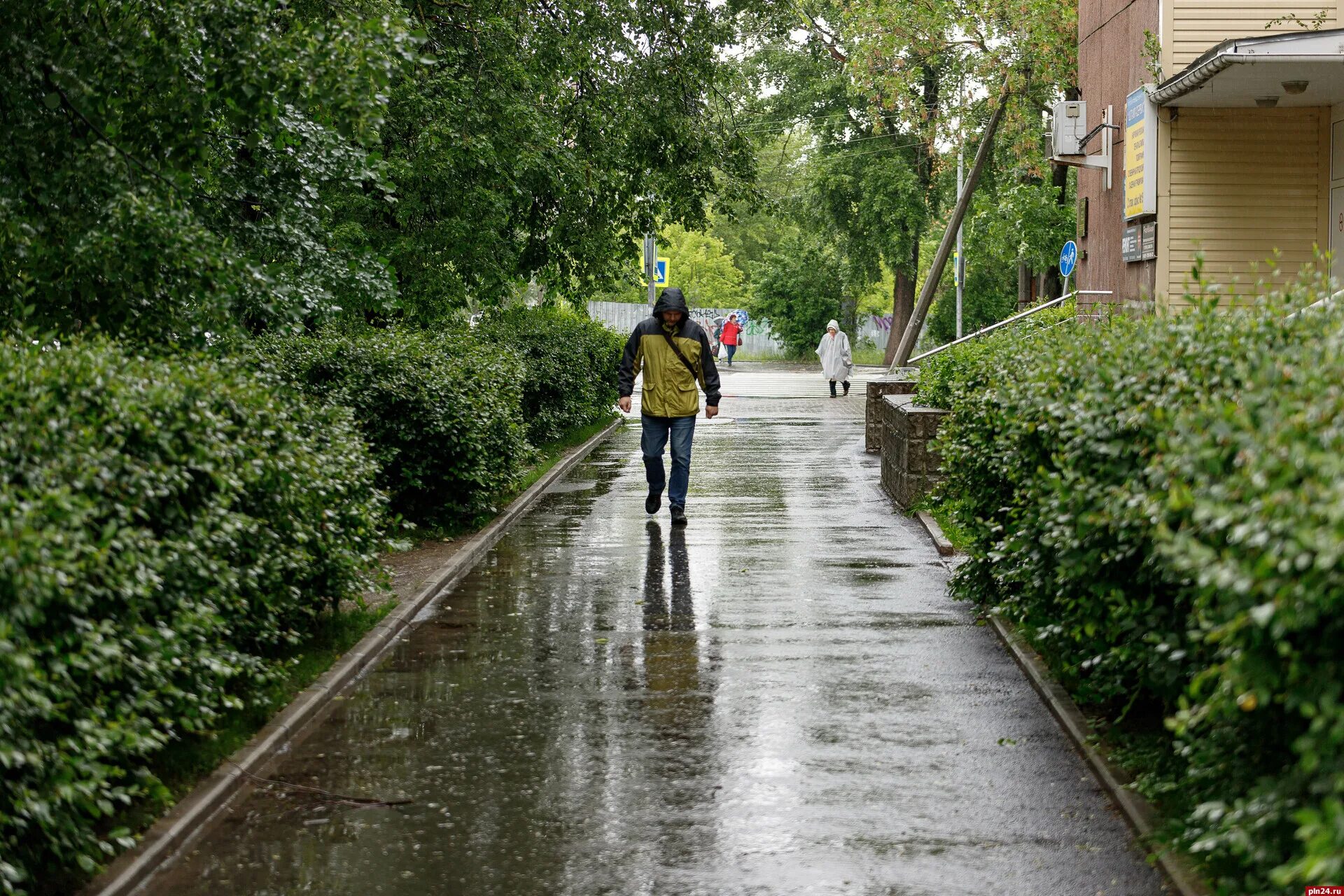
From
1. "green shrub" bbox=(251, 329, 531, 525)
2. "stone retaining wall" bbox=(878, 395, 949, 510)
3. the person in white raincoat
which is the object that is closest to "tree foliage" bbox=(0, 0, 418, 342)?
"green shrub" bbox=(251, 329, 531, 525)

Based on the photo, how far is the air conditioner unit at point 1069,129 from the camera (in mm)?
20750

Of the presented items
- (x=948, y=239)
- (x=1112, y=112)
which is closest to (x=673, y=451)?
(x=1112, y=112)

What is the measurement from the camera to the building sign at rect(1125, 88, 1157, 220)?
18.2m

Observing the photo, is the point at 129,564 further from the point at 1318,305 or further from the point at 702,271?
the point at 702,271

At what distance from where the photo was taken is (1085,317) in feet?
62.7

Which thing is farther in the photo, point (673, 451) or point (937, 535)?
point (673, 451)

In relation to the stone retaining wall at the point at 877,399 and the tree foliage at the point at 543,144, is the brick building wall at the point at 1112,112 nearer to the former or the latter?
the stone retaining wall at the point at 877,399

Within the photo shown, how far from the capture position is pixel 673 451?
13.7 metres

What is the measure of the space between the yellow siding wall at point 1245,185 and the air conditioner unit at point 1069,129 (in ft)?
8.68

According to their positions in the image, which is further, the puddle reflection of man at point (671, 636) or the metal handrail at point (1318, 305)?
the puddle reflection of man at point (671, 636)

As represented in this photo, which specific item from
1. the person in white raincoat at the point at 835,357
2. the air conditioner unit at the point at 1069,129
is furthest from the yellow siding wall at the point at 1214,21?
the person in white raincoat at the point at 835,357

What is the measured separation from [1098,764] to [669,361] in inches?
318

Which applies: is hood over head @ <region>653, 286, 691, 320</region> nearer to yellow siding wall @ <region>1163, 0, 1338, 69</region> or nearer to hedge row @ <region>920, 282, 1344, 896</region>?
hedge row @ <region>920, 282, 1344, 896</region>

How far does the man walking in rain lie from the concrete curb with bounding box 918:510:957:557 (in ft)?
6.84
